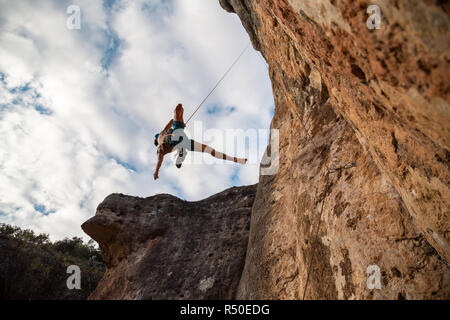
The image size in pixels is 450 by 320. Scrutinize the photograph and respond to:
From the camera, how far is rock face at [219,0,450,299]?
162cm

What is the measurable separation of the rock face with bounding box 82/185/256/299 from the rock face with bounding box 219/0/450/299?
5.76 feet

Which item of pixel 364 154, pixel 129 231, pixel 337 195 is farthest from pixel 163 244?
pixel 364 154

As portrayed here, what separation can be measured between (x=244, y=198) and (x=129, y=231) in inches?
163

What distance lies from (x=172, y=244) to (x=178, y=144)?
372 cm

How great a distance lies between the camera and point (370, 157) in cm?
341

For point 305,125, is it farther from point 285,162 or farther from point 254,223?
point 254,223

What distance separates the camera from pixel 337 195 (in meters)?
3.63
